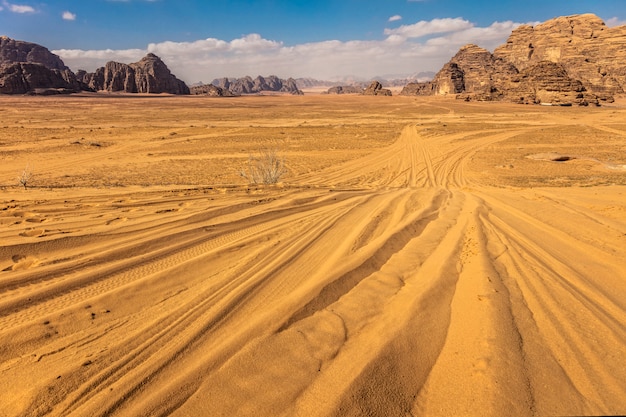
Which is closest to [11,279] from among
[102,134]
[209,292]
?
[209,292]

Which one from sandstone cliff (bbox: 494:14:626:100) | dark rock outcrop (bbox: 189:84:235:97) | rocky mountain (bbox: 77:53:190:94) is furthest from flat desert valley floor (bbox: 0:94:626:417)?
dark rock outcrop (bbox: 189:84:235:97)

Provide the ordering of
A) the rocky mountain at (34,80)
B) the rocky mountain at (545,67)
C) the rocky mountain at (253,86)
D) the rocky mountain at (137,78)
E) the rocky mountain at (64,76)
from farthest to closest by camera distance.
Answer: the rocky mountain at (253,86) < the rocky mountain at (137,78) < the rocky mountain at (64,76) < the rocky mountain at (34,80) < the rocky mountain at (545,67)

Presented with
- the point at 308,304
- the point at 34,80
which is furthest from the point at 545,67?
the point at 34,80

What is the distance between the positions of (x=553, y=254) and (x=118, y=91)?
128916mm

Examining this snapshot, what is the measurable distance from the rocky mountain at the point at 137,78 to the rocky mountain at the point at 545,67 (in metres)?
79.8

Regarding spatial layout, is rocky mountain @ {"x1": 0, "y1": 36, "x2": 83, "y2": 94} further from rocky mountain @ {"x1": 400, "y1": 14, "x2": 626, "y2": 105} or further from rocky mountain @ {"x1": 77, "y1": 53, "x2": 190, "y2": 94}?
rocky mountain @ {"x1": 400, "y1": 14, "x2": 626, "y2": 105}

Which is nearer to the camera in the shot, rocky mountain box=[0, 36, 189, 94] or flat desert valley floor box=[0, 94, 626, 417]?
flat desert valley floor box=[0, 94, 626, 417]

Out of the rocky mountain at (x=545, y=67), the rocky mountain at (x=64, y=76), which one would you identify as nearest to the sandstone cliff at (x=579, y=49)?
the rocky mountain at (x=545, y=67)

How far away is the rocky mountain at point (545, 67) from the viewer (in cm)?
6544

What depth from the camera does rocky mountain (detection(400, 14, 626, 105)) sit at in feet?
215

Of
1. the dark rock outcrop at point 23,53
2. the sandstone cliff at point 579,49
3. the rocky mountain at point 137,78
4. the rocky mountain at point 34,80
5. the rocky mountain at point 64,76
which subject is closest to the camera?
the rocky mountain at point 34,80

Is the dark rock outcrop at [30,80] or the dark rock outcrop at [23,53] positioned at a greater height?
the dark rock outcrop at [23,53]

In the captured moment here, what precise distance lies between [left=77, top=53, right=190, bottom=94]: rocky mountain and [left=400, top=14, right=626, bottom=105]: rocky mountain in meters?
79.8

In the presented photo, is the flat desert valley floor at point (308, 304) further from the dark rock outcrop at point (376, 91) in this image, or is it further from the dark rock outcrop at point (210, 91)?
the dark rock outcrop at point (210, 91)
